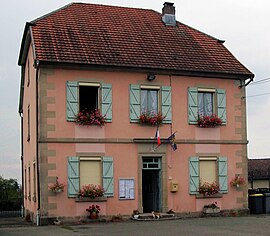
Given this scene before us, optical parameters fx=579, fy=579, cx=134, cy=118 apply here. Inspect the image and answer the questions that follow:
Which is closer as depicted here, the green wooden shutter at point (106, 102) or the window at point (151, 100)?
the green wooden shutter at point (106, 102)

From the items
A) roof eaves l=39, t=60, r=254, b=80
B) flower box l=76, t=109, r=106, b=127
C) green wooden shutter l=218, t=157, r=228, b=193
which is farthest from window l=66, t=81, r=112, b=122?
green wooden shutter l=218, t=157, r=228, b=193

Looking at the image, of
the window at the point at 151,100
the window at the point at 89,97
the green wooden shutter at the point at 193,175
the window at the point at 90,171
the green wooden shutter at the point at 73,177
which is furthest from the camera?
the green wooden shutter at the point at 193,175

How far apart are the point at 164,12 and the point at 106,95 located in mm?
6737

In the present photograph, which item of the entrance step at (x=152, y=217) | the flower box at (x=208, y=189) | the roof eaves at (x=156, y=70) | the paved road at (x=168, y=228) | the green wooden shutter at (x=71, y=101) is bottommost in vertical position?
the paved road at (x=168, y=228)

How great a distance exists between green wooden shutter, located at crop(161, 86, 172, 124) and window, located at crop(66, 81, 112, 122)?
2.32 meters

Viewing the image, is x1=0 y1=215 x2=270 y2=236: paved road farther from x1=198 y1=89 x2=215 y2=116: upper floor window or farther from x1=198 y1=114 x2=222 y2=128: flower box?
x1=198 y1=89 x2=215 y2=116: upper floor window

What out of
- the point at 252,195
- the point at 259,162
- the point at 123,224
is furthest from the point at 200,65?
the point at 259,162

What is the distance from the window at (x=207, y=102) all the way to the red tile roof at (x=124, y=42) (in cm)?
90

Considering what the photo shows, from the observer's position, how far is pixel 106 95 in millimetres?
23062

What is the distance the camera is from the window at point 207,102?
2456cm

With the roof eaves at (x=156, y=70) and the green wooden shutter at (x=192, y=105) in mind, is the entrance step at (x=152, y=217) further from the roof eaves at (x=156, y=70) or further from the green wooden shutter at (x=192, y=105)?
the roof eaves at (x=156, y=70)

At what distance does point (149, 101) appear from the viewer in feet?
78.6

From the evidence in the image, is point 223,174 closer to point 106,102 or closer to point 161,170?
point 161,170

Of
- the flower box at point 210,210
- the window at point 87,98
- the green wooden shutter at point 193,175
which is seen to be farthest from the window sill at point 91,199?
the flower box at point 210,210
